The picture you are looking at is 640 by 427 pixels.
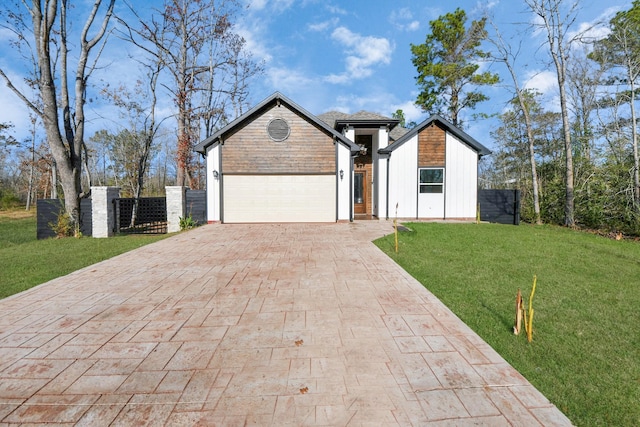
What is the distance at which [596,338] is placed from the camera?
10.3 ft

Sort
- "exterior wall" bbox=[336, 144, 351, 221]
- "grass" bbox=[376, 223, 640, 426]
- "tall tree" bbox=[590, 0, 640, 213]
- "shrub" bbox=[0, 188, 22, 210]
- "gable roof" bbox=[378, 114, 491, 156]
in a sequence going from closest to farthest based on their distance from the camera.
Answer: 1. "grass" bbox=[376, 223, 640, 426]
2. "tall tree" bbox=[590, 0, 640, 213]
3. "exterior wall" bbox=[336, 144, 351, 221]
4. "gable roof" bbox=[378, 114, 491, 156]
5. "shrub" bbox=[0, 188, 22, 210]

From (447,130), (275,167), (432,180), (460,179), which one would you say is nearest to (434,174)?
(432,180)

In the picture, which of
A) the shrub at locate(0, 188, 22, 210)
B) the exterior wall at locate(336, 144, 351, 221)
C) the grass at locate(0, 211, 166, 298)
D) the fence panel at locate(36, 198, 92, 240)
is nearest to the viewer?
the grass at locate(0, 211, 166, 298)

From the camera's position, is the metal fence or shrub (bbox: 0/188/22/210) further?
shrub (bbox: 0/188/22/210)

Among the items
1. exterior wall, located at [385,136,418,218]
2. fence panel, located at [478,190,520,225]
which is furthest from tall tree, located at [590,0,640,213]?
exterior wall, located at [385,136,418,218]

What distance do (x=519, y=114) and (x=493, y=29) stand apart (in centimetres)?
995

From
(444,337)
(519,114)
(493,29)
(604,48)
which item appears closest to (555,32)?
(493,29)

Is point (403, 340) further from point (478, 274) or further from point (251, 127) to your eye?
point (251, 127)

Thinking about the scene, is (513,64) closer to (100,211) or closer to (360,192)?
(360,192)

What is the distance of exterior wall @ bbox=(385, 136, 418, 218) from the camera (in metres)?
14.4

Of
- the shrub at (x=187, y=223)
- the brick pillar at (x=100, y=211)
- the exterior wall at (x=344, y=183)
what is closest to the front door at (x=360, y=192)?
the exterior wall at (x=344, y=183)

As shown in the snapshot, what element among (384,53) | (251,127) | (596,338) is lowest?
(596,338)

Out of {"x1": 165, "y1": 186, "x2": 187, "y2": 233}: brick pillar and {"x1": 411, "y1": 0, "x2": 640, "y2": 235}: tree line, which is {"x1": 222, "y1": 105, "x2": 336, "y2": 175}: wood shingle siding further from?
{"x1": 411, "y1": 0, "x2": 640, "y2": 235}: tree line

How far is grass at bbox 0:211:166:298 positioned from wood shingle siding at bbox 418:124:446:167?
500 inches
